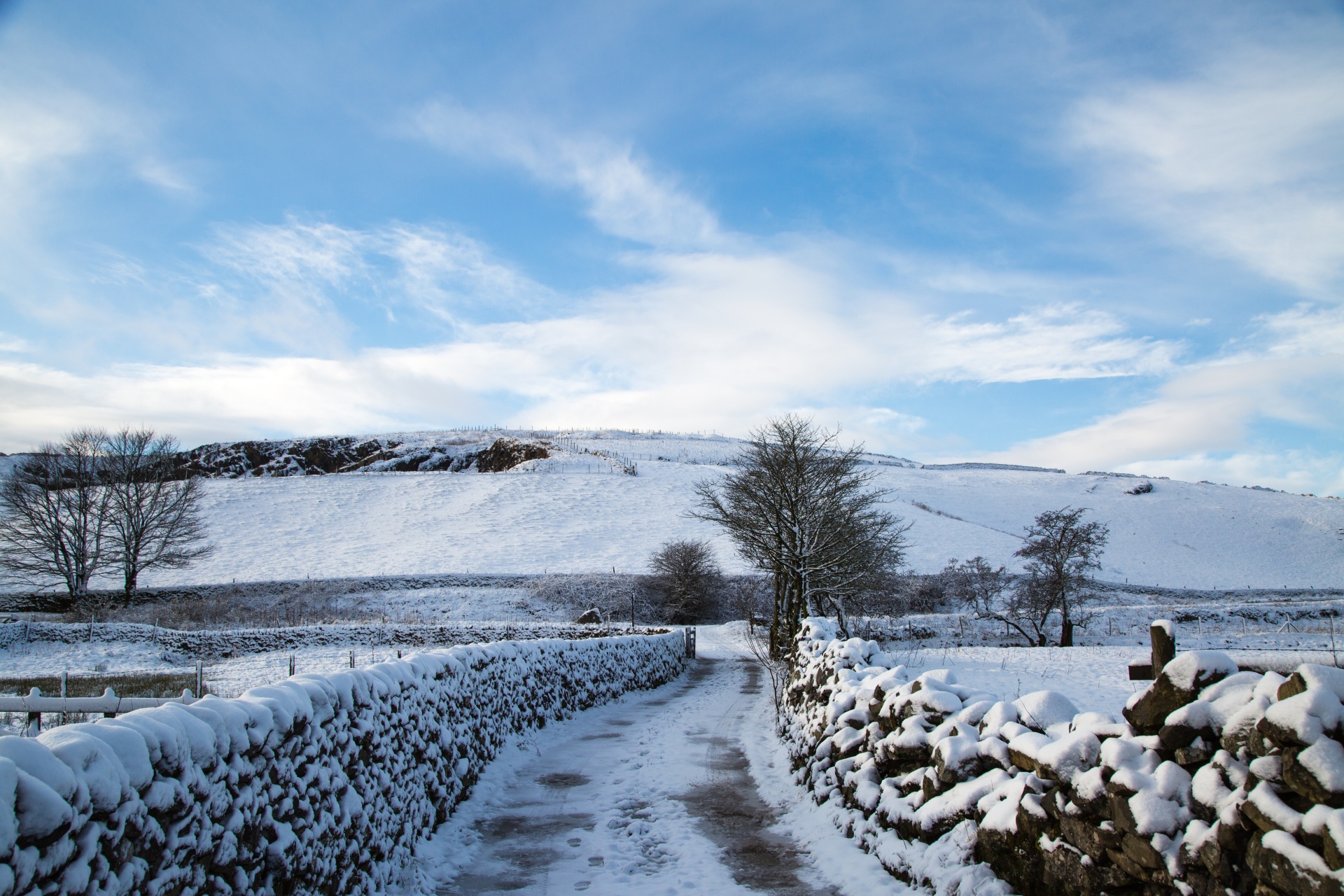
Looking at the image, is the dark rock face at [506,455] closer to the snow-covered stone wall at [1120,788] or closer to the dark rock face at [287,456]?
the dark rock face at [287,456]

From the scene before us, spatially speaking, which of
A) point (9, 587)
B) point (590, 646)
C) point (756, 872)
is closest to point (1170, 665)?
point (756, 872)

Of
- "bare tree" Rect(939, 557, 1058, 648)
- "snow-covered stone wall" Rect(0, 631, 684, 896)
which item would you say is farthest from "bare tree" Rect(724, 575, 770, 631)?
"snow-covered stone wall" Rect(0, 631, 684, 896)

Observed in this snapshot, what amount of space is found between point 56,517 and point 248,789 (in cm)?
4087

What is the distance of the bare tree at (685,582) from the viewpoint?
39.1 m

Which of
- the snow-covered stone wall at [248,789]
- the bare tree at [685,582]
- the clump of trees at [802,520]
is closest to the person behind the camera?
the snow-covered stone wall at [248,789]

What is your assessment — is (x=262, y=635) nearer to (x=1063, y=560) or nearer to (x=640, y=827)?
(x=640, y=827)

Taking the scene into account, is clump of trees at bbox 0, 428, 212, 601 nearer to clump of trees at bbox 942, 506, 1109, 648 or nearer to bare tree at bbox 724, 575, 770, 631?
bare tree at bbox 724, 575, 770, 631

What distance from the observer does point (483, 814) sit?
7.49 m

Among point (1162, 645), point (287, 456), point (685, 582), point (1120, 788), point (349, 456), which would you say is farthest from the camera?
point (349, 456)

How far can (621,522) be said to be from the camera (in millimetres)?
52406

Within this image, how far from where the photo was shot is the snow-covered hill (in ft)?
147

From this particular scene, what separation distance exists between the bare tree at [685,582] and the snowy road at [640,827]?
1077 inches

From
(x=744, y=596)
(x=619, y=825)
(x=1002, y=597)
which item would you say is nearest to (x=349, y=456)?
(x=744, y=596)

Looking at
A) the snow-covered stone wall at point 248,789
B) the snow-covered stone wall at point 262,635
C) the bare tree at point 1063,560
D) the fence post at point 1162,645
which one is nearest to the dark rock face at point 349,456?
the snow-covered stone wall at point 262,635
